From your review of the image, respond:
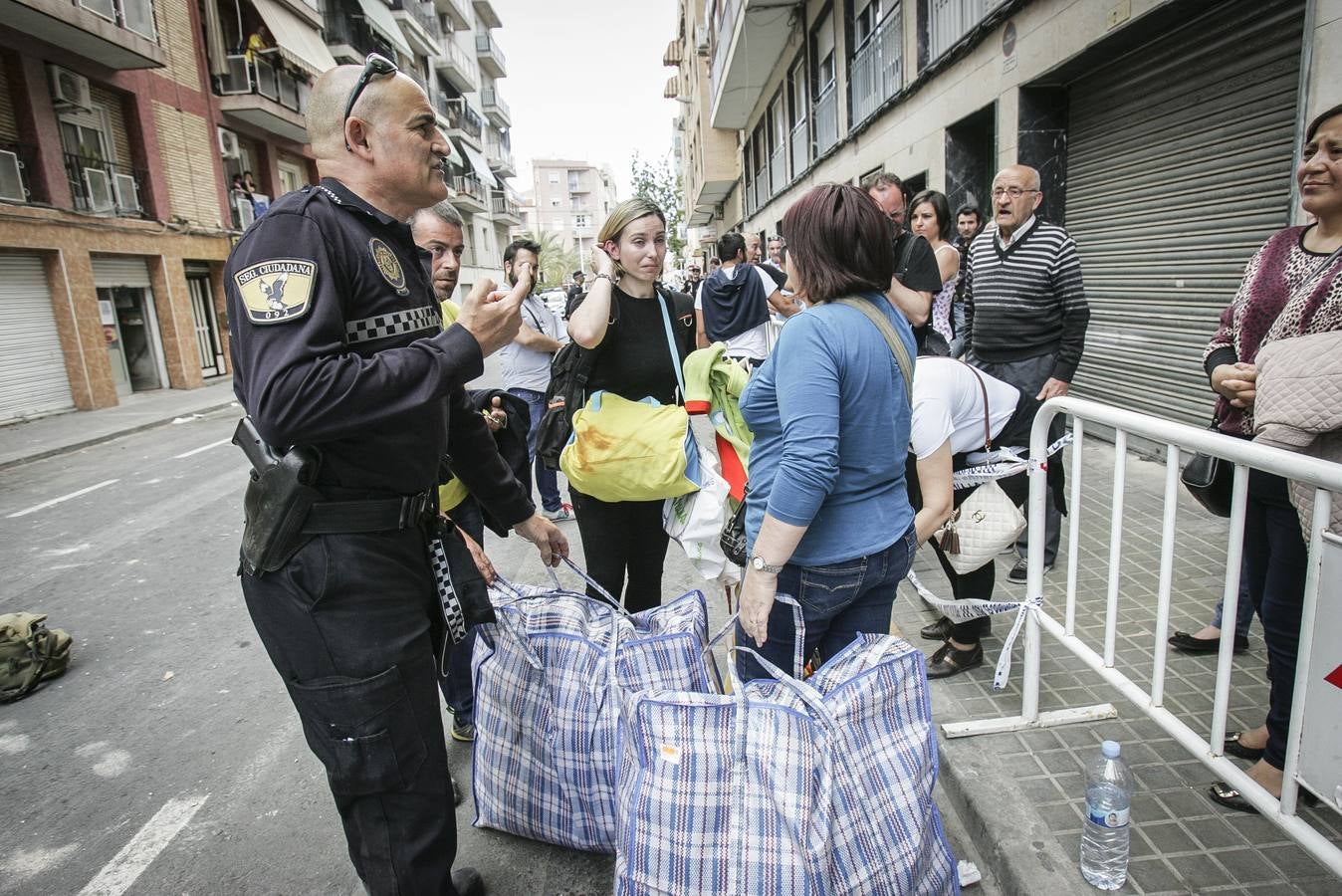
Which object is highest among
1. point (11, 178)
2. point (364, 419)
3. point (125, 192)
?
point (125, 192)

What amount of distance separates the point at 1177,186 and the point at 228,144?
68.1 feet

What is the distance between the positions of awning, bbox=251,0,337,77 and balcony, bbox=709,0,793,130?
9.38m

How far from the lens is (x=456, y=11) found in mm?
39062

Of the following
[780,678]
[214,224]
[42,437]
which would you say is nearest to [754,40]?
[214,224]

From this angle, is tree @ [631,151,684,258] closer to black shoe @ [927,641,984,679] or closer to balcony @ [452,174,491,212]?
balcony @ [452,174,491,212]

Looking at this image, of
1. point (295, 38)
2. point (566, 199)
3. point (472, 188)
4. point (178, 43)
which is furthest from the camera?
point (566, 199)

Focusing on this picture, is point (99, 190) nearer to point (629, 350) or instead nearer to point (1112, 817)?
point (629, 350)

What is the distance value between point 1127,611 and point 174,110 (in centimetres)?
2041

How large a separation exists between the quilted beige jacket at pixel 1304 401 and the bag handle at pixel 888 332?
974mm

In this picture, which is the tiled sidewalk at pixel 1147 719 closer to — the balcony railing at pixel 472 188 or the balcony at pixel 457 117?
the balcony railing at pixel 472 188

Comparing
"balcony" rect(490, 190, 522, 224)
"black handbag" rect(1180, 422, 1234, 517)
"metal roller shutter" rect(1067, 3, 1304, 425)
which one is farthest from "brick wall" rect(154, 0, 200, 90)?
"balcony" rect(490, 190, 522, 224)

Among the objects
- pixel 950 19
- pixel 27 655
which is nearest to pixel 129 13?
pixel 950 19

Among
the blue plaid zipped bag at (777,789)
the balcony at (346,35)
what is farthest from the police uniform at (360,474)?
the balcony at (346,35)

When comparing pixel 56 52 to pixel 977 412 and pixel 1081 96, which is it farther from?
pixel 977 412
